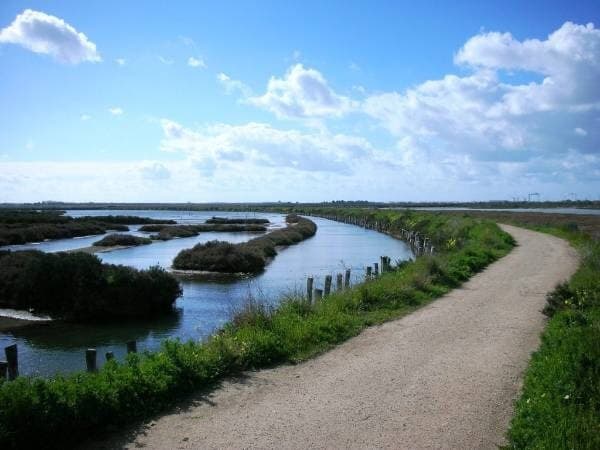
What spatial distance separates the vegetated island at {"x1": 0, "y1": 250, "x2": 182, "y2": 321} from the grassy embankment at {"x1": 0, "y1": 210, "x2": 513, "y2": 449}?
33.3ft

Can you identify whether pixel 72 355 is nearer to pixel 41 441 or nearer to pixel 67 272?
pixel 67 272

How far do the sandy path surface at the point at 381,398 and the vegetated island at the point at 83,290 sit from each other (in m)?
12.4

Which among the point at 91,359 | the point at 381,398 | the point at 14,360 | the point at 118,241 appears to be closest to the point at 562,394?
the point at 381,398

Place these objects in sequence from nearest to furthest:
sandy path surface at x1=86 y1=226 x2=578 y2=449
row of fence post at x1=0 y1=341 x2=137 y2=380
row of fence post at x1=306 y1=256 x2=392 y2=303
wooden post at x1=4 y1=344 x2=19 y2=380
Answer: sandy path surface at x1=86 y1=226 x2=578 y2=449 < row of fence post at x1=0 y1=341 x2=137 y2=380 < wooden post at x1=4 y1=344 x2=19 y2=380 < row of fence post at x1=306 y1=256 x2=392 y2=303

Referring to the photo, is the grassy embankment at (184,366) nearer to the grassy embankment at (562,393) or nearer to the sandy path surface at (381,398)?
the sandy path surface at (381,398)

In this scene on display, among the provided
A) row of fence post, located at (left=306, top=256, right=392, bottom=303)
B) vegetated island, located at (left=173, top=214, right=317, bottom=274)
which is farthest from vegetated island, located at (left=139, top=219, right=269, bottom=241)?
row of fence post, located at (left=306, top=256, right=392, bottom=303)

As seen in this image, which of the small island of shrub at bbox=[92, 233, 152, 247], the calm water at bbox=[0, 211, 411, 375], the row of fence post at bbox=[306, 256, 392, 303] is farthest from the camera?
the small island of shrub at bbox=[92, 233, 152, 247]

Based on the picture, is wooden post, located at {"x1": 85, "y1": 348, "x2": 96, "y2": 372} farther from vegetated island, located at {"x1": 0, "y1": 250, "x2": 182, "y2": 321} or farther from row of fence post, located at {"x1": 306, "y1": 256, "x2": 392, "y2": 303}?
vegetated island, located at {"x1": 0, "y1": 250, "x2": 182, "y2": 321}

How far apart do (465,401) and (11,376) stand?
8008mm

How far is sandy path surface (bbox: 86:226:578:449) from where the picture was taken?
6.39m

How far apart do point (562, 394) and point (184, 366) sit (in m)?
5.39

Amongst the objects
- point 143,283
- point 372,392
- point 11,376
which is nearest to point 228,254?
point 143,283

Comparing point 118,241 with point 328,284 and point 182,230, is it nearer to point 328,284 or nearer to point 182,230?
point 182,230

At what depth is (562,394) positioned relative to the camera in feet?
22.9
